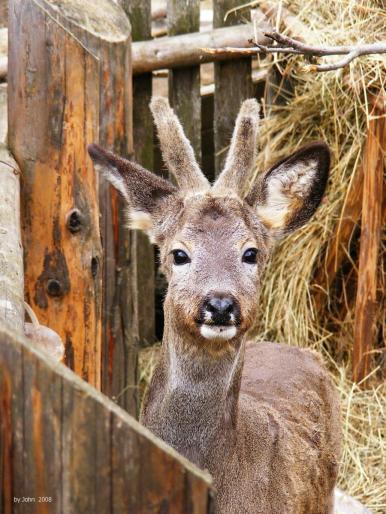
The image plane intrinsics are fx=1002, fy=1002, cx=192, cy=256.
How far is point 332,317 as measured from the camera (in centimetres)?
760

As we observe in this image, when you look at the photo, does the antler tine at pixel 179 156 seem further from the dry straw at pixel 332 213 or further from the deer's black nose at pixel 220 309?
the dry straw at pixel 332 213

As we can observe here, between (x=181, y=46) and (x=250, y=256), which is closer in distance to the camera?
(x=250, y=256)

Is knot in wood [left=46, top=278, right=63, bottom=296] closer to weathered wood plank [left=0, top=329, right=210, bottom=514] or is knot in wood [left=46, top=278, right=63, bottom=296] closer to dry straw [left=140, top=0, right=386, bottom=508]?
weathered wood plank [left=0, top=329, right=210, bottom=514]

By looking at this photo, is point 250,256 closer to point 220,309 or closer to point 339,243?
point 220,309

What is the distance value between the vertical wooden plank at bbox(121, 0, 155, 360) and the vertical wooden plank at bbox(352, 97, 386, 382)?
1504mm

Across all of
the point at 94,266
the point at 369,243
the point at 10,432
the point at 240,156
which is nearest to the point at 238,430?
the point at 94,266

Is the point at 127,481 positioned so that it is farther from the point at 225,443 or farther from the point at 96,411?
the point at 225,443

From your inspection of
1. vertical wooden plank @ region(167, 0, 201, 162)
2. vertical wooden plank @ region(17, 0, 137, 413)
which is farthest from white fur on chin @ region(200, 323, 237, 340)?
vertical wooden plank @ region(167, 0, 201, 162)

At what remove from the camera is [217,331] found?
381 cm

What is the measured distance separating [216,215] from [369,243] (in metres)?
2.92

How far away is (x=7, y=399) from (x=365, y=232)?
5.17 metres

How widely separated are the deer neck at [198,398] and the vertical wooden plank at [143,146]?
257 centimetres

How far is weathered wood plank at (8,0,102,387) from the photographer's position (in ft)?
13.8

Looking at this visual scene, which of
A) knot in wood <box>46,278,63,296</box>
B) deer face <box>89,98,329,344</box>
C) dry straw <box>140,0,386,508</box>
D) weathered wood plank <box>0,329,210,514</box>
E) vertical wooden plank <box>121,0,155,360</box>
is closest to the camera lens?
weathered wood plank <box>0,329,210,514</box>
